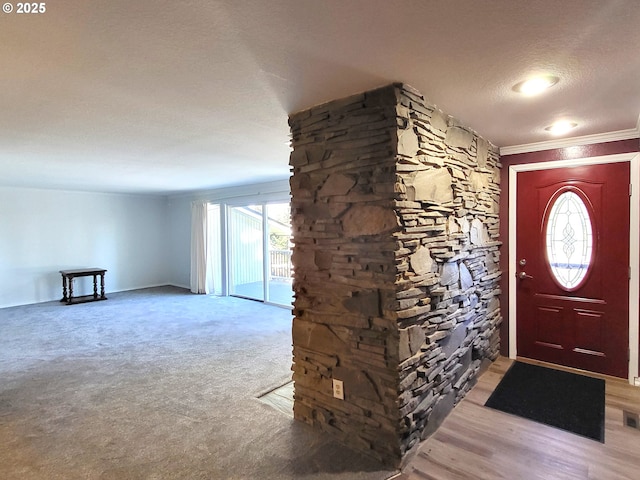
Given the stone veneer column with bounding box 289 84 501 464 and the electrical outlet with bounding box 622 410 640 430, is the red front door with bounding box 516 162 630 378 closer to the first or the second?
the electrical outlet with bounding box 622 410 640 430

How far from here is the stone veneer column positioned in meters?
1.95

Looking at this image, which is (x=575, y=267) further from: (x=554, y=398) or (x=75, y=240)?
(x=75, y=240)

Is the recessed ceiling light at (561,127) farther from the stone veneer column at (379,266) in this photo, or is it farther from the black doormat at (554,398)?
the black doormat at (554,398)

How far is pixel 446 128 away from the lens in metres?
2.41

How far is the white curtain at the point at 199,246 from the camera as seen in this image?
7152 mm

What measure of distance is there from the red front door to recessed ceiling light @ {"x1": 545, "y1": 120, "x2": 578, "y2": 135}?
0.50m

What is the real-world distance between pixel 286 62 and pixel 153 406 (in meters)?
2.64

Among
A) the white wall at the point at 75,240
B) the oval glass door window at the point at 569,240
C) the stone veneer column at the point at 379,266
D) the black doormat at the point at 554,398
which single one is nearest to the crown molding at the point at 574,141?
the oval glass door window at the point at 569,240

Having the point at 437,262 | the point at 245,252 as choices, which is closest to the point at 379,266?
the point at 437,262

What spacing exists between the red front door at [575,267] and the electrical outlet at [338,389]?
2.33 metres

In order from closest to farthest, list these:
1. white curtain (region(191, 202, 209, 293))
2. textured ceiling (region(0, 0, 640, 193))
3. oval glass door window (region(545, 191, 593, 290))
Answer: textured ceiling (region(0, 0, 640, 193)) → oval glass door window (region(545, 191, 593, 290)) → white curtain (region(191, 202, 209, 293))

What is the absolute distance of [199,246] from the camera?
721 centimetres

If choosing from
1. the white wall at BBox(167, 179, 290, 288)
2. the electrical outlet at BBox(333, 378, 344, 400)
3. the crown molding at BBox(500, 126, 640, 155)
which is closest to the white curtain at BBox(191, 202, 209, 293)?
the white wall at BBox(167, 179, 290, 288)

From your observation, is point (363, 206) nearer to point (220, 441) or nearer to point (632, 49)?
point (632, 49)
